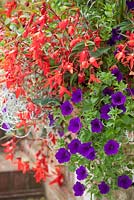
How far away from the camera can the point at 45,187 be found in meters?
2.91

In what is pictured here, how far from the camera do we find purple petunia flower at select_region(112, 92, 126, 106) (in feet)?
3.90

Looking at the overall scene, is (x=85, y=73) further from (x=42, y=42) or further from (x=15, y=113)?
(x=15, y=113)

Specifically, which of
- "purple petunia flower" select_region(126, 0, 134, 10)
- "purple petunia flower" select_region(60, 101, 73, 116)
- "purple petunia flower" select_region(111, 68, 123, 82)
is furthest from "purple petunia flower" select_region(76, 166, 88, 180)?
"purple petunia flower" select_region(126, 0, 134, 10)

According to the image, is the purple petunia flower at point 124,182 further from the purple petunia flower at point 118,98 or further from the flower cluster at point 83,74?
the purple petunia flower at point 118,98

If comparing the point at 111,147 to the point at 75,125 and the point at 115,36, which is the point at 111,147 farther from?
the point at 115,36

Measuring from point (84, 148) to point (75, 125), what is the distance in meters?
0.08

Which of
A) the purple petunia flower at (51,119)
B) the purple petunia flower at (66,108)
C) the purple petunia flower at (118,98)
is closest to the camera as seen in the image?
the purple petunia flower at (118,98)

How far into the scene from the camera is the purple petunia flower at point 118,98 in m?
1.19

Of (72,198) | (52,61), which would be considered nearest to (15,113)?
(52,61)

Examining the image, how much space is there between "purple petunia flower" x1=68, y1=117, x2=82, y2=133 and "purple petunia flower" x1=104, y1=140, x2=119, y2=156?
0.10 meters

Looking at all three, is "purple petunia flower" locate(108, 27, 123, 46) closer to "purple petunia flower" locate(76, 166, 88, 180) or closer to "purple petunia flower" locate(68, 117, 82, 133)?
"purple petunia flower" locate(68, 117, 82, 133)

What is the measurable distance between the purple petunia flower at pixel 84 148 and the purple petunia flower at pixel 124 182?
16cm

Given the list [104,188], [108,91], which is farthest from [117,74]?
[104,188]

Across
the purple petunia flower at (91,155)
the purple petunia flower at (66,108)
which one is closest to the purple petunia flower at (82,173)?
the purple petunia flower at (91,155)
